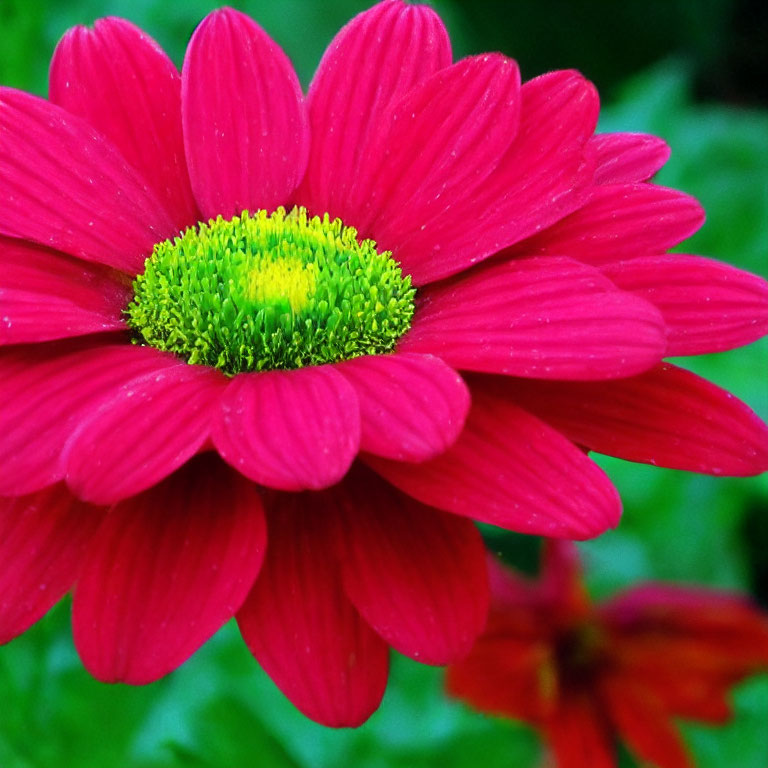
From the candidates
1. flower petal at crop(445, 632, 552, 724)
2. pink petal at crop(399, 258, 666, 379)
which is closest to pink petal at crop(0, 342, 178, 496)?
pink petal at crop(399, 258, 666, 379)

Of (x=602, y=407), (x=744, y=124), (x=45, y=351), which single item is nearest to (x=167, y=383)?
(x=45, y=351)

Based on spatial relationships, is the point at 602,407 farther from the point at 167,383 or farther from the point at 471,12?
the point at 471,12

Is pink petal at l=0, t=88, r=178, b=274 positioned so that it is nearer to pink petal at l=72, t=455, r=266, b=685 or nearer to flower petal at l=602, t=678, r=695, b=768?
pink petal at l=72, t=455, r=266, b=685

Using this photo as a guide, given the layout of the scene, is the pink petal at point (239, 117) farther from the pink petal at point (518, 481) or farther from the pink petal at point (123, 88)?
the pink petal at point (518, 481)

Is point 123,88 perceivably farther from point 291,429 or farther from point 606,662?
point 606,662

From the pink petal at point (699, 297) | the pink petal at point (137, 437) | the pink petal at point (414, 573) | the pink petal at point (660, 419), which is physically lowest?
the pink petal at point (414, 573)

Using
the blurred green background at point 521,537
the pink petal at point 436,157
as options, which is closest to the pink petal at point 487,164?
the pink petal at point 436,157

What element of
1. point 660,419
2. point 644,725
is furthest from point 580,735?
point 660,419
